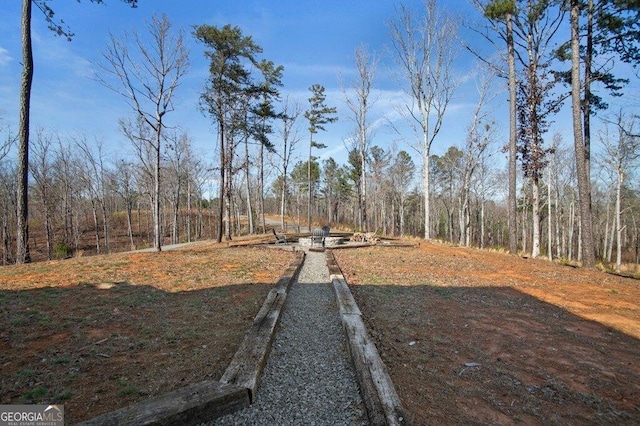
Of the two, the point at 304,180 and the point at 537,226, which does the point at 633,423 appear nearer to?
the point at 537,226

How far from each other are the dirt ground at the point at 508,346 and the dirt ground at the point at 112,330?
2195mm

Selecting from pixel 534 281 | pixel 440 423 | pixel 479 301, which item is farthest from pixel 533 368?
pixel 534 281

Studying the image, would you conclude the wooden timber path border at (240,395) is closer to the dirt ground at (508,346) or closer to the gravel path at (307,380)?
the gravel path at (307,380)

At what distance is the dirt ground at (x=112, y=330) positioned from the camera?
8.95 feet

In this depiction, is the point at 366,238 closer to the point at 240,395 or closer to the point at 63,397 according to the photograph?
the point at 240,395

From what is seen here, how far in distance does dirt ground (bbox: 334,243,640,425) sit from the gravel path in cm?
50

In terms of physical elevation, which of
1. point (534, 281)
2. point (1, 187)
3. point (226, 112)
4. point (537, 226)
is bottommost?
point (534, 281)

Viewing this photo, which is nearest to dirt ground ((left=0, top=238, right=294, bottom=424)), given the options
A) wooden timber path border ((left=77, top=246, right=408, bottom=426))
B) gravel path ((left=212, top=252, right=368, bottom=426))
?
wooden timber path border ((left=77, top=246, right=408, bottom=426))

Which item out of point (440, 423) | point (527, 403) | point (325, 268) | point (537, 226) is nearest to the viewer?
point (440, 423)

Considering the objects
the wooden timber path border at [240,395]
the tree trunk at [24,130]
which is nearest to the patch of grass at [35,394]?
the wooden timber path border at [240,395]

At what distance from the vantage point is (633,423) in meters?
2.37

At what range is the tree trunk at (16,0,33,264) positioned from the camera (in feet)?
27.5

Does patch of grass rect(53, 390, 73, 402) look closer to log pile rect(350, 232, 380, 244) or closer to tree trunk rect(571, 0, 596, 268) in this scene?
tree trunk rect(571, 0, 596, 268)

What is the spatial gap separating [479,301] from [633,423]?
3572 millimetres
